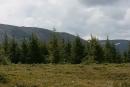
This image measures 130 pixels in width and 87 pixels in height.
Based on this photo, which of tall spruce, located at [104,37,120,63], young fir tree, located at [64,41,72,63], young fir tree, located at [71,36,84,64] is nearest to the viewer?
young fir tree, located at [71,36,84,64]

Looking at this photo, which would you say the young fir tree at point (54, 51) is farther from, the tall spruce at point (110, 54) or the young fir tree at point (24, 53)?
the tall spruce at point (110, 54)

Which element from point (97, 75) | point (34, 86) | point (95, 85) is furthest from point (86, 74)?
point (34, 86)

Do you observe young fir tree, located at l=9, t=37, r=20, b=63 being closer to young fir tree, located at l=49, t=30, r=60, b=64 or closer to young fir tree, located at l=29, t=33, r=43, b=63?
young fir tree, located at l=29, t=33, r=43, b=63

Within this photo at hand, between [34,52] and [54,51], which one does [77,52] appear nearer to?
[54,51]

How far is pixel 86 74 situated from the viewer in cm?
3158

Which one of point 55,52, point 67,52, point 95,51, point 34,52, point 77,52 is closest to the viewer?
point 55,52

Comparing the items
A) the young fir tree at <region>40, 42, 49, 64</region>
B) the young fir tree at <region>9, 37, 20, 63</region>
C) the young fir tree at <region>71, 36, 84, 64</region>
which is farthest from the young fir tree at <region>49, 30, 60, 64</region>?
the young fir tree at <region>9, 37, 20, 63</region>

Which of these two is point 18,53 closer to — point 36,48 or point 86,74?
point 36,48

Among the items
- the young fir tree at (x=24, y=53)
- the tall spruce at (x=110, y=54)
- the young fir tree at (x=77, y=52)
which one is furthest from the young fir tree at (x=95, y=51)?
the young fir tree at (x=24, y=53)

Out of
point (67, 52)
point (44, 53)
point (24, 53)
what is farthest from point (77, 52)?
point (24, 53)

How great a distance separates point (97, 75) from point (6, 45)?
7069cm

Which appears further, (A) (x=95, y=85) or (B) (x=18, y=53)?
(B) (x=18, y=53)

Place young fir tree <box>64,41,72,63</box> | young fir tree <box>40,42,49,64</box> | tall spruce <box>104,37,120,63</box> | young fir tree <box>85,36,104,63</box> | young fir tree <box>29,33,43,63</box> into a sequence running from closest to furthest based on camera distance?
young fir tree <box>85,36,104,63</box>
young fir tree <box>29,33,43,63</box>
young fir tree <box>40,42,49,64</box>
young fir tree <box>64,41,72,63</box>
tall spruce <box>104,37,120,63</box>

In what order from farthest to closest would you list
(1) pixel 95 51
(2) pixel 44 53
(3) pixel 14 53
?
(2) pixel 44 53
(3) pixel 14 53
(1) pixel 95 51
